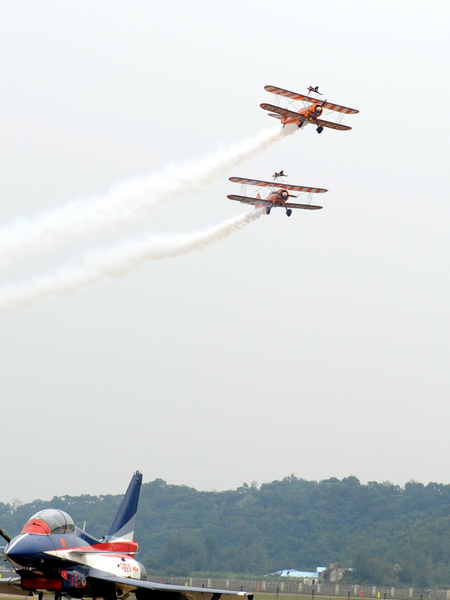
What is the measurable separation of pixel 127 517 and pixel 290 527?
90689 millimetres

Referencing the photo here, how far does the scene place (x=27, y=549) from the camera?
62.1 feet

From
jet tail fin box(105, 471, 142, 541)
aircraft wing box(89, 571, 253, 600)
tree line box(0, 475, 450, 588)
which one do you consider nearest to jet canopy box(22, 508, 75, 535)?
aircraft wing box(89, 571, 253, 600)

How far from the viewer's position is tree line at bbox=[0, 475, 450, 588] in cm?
8031

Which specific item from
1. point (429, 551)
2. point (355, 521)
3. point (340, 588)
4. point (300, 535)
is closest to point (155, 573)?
point (340, 588)

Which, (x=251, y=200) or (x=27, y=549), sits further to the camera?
(x=251, y=200)

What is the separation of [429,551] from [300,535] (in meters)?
29.5

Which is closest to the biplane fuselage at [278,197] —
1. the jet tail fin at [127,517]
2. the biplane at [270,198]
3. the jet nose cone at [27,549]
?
the biplane at [270,198]

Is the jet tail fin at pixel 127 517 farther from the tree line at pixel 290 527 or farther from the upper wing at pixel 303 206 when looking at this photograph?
the tree line at pixel 290 527

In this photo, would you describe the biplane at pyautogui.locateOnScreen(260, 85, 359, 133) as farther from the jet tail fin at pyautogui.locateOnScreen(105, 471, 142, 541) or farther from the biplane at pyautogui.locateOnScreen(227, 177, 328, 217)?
the jet tail fin at pyautogui.locateOnScreen(105, 471, 142, 541)

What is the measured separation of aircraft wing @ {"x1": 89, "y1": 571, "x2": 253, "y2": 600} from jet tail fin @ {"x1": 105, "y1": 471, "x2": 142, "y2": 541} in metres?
2.88

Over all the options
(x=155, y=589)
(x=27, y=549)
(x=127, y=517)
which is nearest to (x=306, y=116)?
(x=127, y=517)

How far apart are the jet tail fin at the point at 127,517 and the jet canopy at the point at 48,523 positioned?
3893 millimetres

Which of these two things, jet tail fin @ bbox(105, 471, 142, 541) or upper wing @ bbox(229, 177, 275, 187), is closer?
jet tail fin @ bbox(105, 471, 142, 541)

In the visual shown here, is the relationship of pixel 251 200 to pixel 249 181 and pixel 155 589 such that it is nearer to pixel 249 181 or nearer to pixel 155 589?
pixel 249 181
